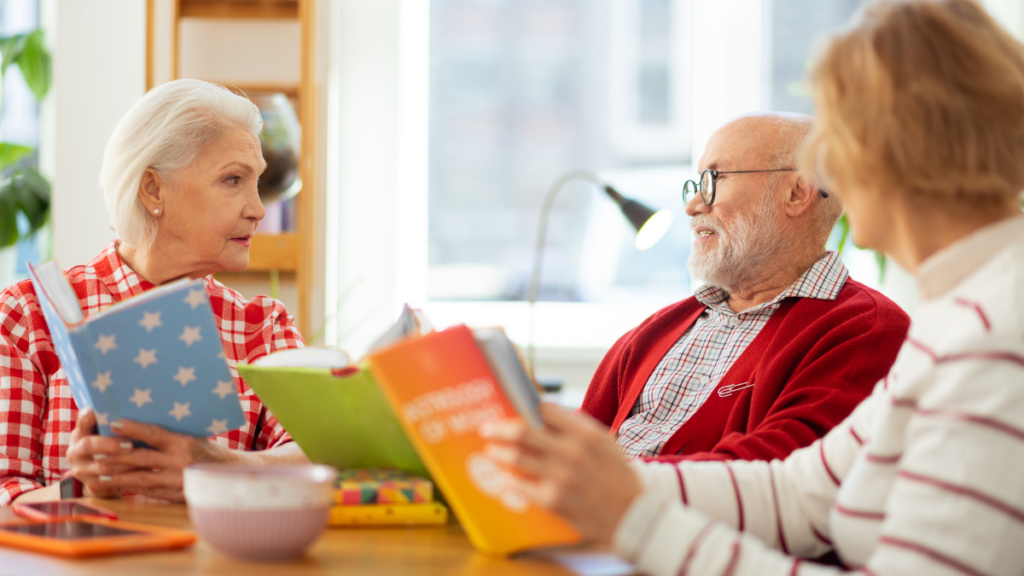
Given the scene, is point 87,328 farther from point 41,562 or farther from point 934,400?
point 934,400

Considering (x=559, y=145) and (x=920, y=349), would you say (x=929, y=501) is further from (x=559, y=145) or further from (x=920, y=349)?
(x=559, y=145)

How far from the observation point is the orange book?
79 cm

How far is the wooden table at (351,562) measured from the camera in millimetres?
812

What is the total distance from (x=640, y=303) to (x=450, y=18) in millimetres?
1465

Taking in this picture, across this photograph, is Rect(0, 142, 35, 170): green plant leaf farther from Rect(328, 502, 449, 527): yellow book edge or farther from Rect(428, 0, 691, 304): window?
Rect(328, 502, 449, 527): yellow book edge

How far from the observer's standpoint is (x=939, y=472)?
74 cm

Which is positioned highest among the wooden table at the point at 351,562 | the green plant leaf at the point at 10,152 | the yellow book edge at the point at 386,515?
the green plant leaf at the point at 10,152

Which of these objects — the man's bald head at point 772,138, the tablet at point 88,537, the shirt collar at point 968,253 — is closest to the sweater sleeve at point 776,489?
the shirt collar at point 968,253

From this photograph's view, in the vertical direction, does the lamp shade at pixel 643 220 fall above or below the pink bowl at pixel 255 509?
above

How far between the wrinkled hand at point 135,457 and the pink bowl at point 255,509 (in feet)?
0.95

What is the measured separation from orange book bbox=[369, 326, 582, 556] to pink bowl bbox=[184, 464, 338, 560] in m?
0.12

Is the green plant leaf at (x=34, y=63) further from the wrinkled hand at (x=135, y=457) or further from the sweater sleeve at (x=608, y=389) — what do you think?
the wrinkled hand at (x=135, y=457)

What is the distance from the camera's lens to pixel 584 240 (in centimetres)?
378

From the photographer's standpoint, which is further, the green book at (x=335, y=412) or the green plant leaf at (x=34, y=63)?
the green plant leaf at (x=34, y=63)
